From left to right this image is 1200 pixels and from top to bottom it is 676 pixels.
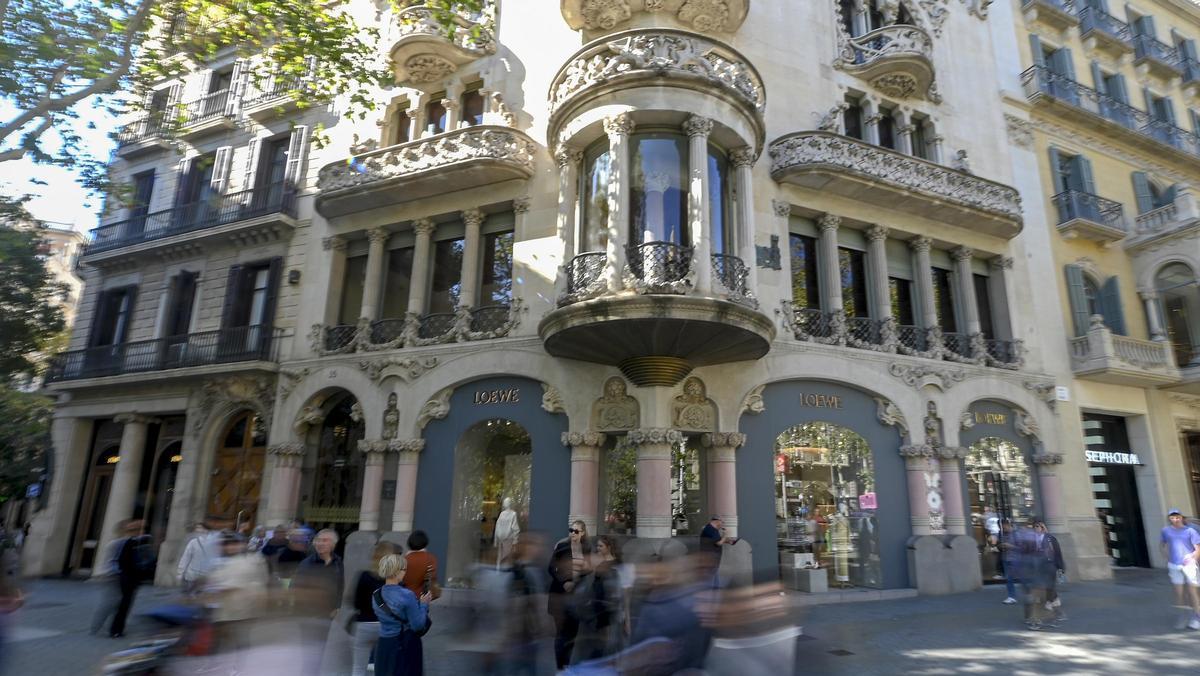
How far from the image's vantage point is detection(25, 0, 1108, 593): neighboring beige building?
1246 centimetres

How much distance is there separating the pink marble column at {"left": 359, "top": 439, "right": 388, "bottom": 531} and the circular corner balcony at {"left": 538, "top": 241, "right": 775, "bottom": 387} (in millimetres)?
4811

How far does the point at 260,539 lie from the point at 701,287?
32.0 ft

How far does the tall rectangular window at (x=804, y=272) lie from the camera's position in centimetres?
1477

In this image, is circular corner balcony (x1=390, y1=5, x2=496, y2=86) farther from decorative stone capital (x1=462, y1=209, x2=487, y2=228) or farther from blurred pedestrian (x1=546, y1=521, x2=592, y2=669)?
blurred pedestrian (x1=546, y1=521, x2=592, y2=669)

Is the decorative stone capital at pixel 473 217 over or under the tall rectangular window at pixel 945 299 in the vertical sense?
over

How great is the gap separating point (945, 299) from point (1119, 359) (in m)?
4.96

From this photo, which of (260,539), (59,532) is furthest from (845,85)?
(59,532)

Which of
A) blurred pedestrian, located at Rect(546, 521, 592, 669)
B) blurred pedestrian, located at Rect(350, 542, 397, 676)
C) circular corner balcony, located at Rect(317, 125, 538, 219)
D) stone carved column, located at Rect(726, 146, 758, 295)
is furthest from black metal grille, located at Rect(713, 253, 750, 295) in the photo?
blurred pedestrian, located at Rect(350, 542, 397, 676)

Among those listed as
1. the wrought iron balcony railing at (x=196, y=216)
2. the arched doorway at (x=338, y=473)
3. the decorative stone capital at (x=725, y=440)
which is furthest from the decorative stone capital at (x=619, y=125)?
the wrought iron balcony railing at (x=196, y=216)

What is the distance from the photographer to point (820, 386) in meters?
14.0

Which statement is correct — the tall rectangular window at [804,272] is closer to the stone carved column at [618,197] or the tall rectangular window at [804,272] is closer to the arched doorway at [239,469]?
the stone carved column at [618,197]

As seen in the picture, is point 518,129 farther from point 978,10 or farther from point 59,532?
point 59,532

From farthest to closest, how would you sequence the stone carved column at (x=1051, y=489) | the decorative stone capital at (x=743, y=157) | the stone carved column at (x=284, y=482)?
the stone carved column at (x=1051, y=489) → the stone carved column at (x=284, y=482) → the decorative stone capital at (x=743, y=157)

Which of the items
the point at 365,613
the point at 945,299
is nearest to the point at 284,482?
the point at 365,613
